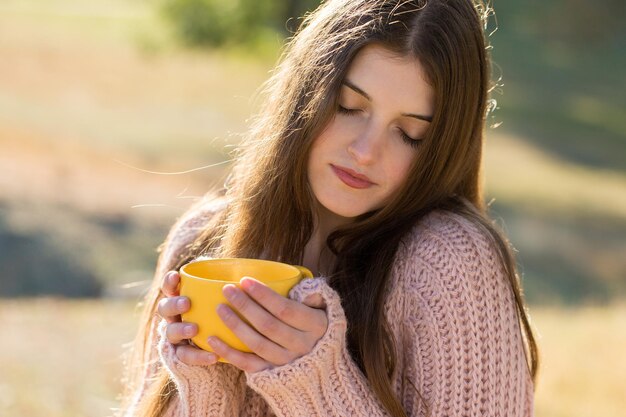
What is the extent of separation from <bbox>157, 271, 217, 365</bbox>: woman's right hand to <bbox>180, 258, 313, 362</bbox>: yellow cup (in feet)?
0.04

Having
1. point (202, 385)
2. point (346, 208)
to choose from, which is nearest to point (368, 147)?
point (346, 208)

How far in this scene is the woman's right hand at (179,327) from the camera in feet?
5.70

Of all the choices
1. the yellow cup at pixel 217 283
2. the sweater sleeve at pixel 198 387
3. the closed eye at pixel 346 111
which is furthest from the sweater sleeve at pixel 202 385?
the closed eye at pixel 346 111

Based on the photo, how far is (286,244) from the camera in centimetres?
221

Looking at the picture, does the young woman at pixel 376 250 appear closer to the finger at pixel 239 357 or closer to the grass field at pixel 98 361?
Answer: the finger at pixel 239 357

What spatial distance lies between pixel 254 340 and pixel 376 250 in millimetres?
485

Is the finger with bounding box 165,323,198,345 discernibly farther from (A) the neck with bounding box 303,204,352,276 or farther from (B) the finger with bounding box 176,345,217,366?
(A) the neck with bounding box 303,204,352,276

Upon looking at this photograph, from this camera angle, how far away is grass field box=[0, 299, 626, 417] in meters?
3.66

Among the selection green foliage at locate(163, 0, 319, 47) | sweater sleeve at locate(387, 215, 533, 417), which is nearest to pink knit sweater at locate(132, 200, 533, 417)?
sweater sleeve at locate(387, 215, 533, 417)

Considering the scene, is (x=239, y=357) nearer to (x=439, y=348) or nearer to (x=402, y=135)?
(x=439, y=348)

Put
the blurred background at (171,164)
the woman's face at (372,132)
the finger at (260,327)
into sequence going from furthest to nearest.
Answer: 1. the blurred background at (171,164)
2. the woman's face at (372,132)
3. the finger at (260,327)

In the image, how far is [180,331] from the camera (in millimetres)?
1754

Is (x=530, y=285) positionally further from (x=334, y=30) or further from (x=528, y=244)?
(x=334, y=30)

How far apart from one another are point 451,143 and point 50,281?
610 centimetres
